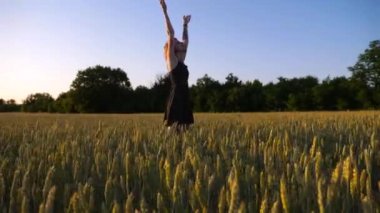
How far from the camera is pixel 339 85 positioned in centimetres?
5191

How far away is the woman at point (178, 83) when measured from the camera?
640cm

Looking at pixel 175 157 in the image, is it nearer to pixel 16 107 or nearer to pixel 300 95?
pixel 300 95

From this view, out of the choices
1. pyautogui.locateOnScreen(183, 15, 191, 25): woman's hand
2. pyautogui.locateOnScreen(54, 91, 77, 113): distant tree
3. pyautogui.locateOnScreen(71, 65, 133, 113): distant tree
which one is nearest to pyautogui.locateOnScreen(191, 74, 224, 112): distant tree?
pyautogui.locateOnScreen(71, 65, 133, 113): distant tree

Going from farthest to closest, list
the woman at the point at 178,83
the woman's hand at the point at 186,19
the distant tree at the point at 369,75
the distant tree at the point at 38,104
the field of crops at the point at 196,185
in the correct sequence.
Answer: the distant tree at the point at 38,104 < the distant tree at the point at 369,75 < the woman's hand at the point at 186,19 < the woman at the point at 178,83 < the field of crops at the point at 196,185

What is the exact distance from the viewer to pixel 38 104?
73438 mm

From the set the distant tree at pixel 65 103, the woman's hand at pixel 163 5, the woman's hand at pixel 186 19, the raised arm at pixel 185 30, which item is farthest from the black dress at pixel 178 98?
the distant tree at pixel 65 103

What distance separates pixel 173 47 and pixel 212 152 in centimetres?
262

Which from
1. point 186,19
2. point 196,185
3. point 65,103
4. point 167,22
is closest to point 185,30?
point 186,19

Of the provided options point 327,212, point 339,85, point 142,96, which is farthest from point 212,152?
point 142,96

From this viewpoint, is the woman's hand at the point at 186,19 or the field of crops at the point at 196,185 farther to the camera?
the woman's hand at the point at 186,19

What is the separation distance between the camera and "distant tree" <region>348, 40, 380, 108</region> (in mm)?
46716

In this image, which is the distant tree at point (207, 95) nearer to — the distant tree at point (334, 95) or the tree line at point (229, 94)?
the tree line at point (229, 94)

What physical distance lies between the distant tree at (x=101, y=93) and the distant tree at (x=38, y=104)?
772 centimetres

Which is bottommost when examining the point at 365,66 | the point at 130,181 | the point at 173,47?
the point at 130,181
